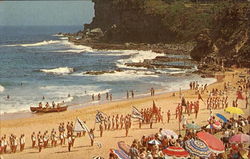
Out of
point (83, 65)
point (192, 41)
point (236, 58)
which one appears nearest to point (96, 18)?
point (192, 41)

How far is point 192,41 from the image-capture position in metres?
77.7

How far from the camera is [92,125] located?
2005 cm

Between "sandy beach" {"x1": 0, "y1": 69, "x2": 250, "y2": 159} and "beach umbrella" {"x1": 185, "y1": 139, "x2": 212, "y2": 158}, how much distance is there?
4.12m

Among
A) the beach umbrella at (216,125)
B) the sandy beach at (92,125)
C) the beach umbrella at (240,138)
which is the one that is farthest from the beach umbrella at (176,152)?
the beach umbrella at (216,125)

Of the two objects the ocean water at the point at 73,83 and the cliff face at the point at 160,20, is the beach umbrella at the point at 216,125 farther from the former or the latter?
the cliff face at the point at 160,20

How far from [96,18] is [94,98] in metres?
95.1

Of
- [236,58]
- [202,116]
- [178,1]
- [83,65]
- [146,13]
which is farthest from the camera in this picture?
[178,1]

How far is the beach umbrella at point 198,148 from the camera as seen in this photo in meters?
11.7

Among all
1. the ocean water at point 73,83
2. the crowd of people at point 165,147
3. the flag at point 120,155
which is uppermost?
the flag at point 120,155

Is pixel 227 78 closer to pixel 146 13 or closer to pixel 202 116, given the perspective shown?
pixel 202 116

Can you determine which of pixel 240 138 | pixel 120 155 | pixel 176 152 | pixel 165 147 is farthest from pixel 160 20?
pixel 120 155

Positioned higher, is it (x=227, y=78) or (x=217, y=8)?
(x=217, y=8)

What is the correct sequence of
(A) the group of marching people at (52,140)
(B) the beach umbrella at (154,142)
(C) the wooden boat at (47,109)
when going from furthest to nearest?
(C) the wooden boat at (47,109), (A) the group of marching people at (52,140), (B) the beach umbrella at (154,142)

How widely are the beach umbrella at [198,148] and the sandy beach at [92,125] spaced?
13.5 feet
